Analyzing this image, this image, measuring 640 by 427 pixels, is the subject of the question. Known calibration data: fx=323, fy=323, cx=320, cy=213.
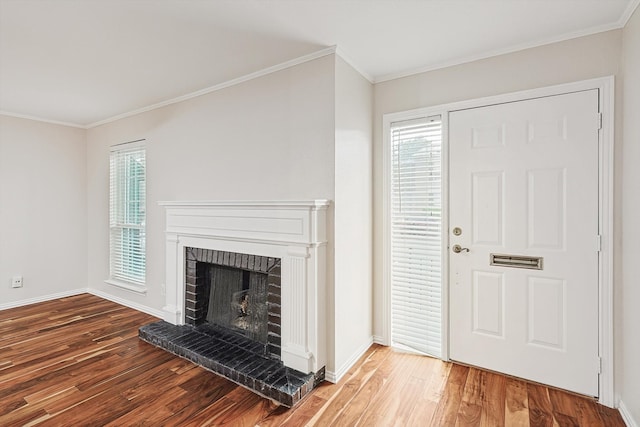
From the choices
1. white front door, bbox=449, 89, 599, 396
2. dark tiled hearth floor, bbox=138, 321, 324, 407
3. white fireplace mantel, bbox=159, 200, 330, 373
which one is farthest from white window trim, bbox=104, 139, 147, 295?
white front door, bbox=449, 89, 599, 396

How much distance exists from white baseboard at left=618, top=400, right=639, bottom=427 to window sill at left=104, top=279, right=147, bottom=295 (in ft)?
14.1

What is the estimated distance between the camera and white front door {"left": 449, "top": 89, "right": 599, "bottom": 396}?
212 cm

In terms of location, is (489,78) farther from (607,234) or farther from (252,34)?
(252,34)

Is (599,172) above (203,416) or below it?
above

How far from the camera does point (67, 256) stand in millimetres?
4543

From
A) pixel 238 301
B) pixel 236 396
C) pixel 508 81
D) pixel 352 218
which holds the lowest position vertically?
pixel 236 396

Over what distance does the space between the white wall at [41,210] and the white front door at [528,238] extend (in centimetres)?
496

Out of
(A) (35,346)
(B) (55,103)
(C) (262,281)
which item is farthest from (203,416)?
(B) (55,103)

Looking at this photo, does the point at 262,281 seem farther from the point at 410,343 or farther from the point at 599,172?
the point at 599,172

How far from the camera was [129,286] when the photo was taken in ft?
13.2

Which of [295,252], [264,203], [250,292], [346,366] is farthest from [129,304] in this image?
[346,366]

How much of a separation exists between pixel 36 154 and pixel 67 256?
1.42 meters

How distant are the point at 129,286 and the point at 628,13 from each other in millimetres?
5134

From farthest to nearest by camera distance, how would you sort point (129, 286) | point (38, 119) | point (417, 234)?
point (38, 119) → point (129, 286) → point (417, 234)
